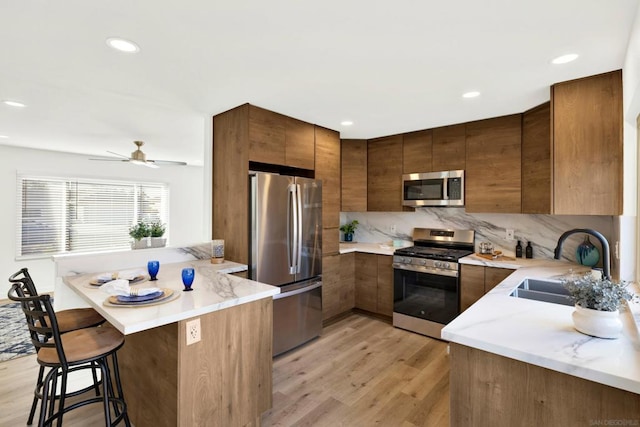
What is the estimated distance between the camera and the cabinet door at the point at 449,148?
3.35m

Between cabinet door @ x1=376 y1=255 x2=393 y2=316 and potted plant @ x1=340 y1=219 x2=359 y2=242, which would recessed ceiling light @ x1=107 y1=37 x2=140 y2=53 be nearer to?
cabinet door @ x1=376 y1=255 x2=393 y2=316

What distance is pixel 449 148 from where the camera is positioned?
136 inches

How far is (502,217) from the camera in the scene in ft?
11.3

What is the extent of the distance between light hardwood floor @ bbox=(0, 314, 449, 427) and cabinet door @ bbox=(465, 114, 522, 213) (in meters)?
1.55

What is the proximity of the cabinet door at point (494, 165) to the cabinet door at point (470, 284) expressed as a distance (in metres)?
0.66

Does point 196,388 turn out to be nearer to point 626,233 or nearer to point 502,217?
point 626,233

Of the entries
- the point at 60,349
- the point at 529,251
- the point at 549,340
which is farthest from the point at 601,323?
the point at 60,349

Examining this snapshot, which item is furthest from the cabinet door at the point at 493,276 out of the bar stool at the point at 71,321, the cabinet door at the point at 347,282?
the bar stool at the point at 71,321

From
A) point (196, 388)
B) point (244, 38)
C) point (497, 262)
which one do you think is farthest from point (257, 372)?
point (497, 262)

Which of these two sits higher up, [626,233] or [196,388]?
[626,233]

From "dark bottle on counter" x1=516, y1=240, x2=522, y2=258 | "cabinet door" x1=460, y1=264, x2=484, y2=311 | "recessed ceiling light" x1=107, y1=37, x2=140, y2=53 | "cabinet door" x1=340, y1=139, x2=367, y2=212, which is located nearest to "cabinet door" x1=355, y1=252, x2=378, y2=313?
"cabinet door" x1=340, y1=139, x2=367, y2=212

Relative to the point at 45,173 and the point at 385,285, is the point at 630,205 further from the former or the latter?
the point at 45,173

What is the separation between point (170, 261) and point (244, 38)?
2.08 m

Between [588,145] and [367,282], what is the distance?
2.52m
